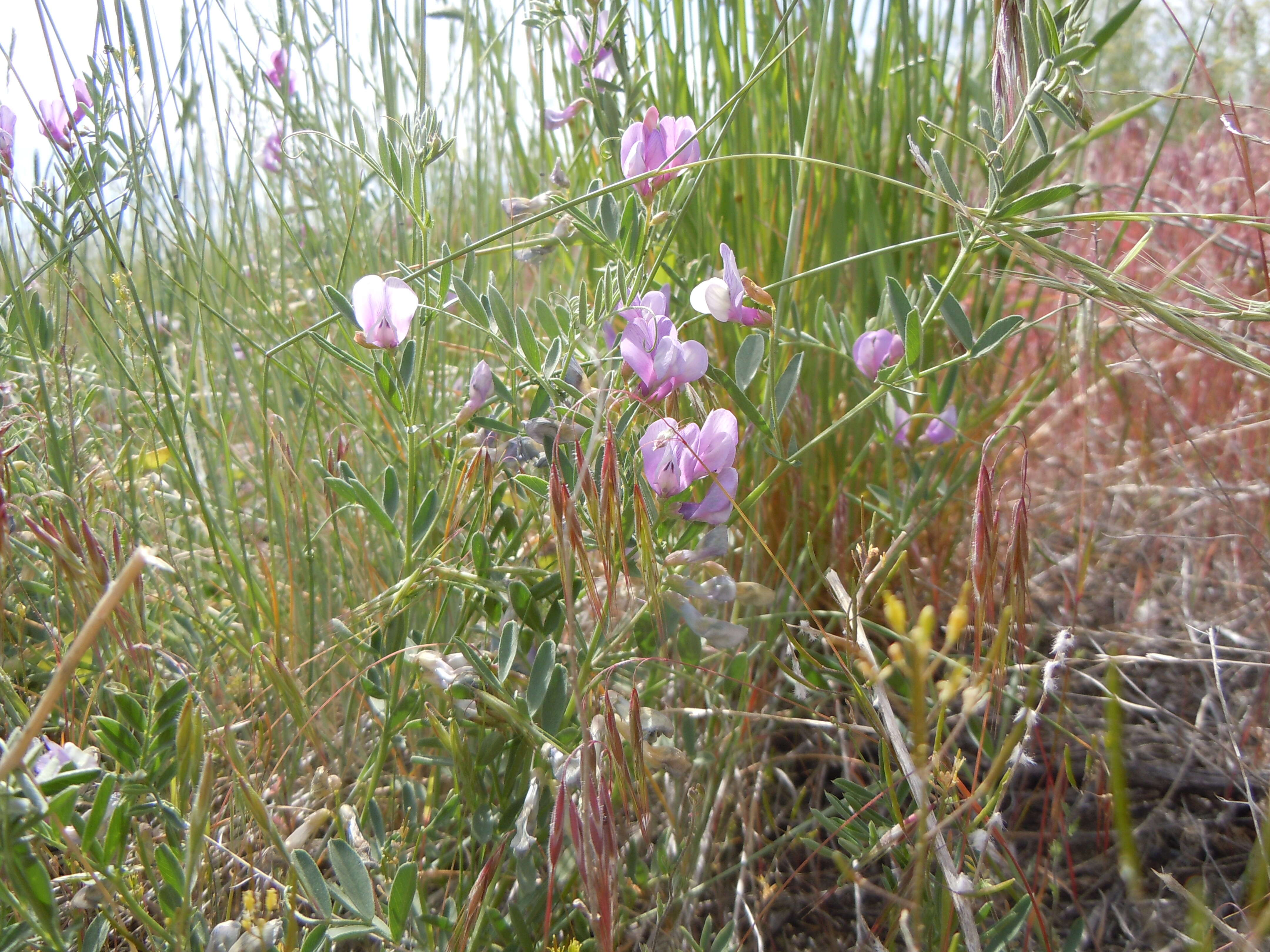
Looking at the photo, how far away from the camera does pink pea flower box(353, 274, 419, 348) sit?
0.84 meters

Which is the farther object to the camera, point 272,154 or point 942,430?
point 272,154

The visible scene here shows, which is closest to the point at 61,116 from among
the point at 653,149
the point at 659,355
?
the point at 653,149

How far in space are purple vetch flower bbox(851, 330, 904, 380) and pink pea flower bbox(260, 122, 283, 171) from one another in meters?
1.21

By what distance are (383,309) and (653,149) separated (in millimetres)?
364

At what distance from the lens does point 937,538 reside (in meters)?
1.43

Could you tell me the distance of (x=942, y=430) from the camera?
1.21m

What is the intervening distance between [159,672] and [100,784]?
0.32m

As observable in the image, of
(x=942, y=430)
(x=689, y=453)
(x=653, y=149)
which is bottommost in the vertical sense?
(x=942, y=430)

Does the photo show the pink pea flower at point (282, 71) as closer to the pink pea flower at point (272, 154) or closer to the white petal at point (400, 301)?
the pink pea flower at point (272, 154)

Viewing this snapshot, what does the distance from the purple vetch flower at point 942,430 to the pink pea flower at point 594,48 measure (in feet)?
2.03

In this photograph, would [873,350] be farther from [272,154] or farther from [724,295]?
[272,154]

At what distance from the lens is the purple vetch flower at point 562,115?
1.17m

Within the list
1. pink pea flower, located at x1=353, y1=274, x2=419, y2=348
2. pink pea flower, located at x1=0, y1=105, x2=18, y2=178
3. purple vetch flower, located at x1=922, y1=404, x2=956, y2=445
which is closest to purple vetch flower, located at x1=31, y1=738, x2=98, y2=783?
pink pea flower, located at x1=353, y1=274, x2=419, y2=348

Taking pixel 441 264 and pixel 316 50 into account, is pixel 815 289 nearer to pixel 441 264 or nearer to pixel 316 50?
pixel 441 264
